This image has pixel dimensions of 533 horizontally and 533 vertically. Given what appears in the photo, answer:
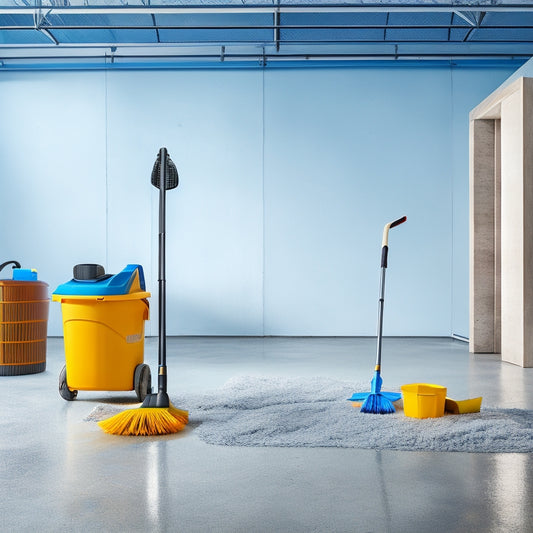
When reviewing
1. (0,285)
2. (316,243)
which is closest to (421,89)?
(316,243)

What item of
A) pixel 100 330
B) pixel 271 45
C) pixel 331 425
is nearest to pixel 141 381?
pixel 100 330

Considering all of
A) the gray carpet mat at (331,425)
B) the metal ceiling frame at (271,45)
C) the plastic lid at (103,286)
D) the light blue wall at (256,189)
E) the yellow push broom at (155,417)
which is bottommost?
the gray carpet mat at (331,425)

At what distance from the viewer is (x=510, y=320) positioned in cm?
609

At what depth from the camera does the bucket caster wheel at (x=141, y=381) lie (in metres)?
4.05

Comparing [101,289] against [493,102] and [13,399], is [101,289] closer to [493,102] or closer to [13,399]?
[13,399]

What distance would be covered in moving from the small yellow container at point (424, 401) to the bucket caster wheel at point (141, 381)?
159 cm

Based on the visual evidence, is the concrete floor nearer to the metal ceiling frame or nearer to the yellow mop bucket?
the yellow mop bucket

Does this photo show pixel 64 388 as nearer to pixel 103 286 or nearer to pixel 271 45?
pixel 103 286

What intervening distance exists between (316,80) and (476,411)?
6.01 m

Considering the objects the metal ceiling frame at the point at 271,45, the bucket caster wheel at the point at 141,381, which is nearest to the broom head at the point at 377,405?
the bucket caster wheel at the point at 141,381

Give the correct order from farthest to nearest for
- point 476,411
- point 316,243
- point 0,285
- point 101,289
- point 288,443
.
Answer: point 316,243, point 0,285, point 101,289, point 476,411, point 288,443

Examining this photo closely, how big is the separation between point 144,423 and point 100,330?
0.91 meters

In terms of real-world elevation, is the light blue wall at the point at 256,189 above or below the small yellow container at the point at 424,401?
above

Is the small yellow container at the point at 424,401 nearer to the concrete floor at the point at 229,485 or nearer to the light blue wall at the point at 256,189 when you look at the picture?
the concrete floor at the point at 229,485
